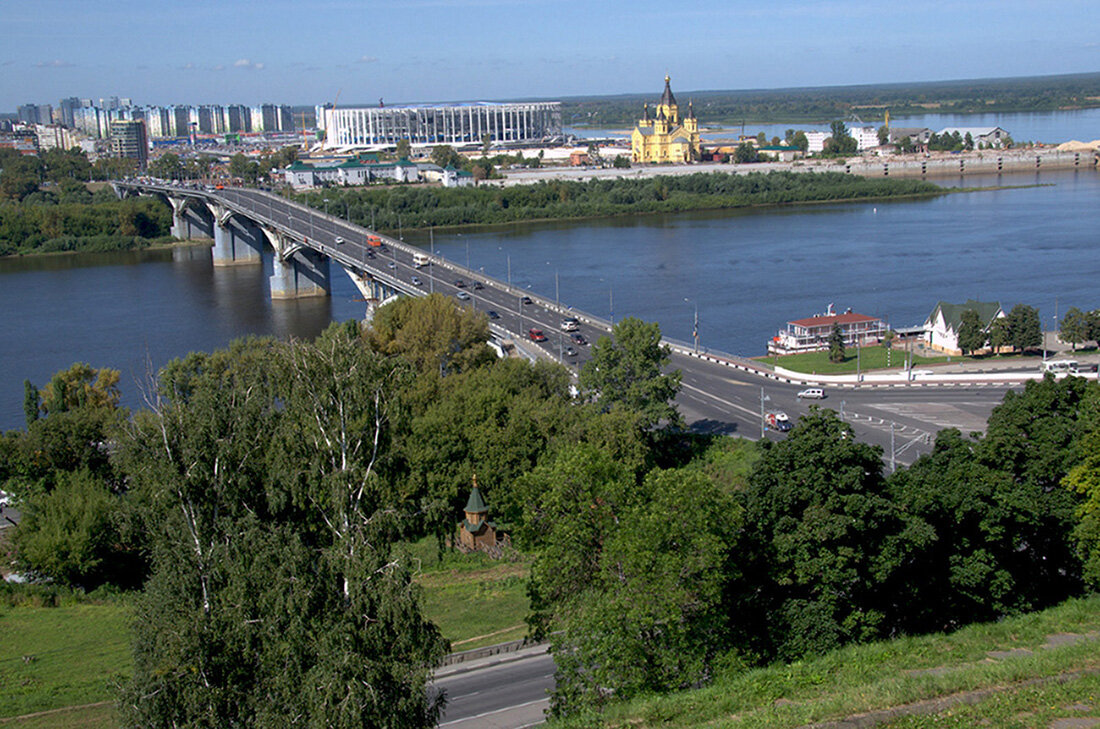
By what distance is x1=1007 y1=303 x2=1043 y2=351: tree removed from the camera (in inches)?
826

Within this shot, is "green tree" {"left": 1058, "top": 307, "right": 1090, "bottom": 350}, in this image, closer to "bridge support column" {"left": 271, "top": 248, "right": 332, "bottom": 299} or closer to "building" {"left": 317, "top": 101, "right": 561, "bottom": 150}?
"bridge support column" {"left": 271, "top": 248, "right": 332, "bottom": 299}

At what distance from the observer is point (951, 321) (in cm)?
2192

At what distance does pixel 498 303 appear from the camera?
26.2m

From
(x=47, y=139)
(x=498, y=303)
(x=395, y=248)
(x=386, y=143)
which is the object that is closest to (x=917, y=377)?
(x=498, y=303)

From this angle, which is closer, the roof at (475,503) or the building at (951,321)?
the roof at (475,503)

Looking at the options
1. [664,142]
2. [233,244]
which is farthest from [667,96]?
[233,244]

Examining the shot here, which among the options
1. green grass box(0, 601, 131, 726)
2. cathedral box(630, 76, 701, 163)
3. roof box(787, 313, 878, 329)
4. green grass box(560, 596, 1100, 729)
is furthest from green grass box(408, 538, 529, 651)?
cathedral box(630, 76, 701, 163)

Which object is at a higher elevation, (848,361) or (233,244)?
(233,244)

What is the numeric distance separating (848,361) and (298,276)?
19.9 m

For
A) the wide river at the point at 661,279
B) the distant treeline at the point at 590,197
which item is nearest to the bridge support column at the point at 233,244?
the wide river at the point at 661,279

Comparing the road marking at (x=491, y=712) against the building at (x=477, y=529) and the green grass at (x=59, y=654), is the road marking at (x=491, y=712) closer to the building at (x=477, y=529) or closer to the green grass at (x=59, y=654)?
the green grass at (x=59, y=654)

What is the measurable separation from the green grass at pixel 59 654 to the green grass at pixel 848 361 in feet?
45.4

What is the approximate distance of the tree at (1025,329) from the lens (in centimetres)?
2097

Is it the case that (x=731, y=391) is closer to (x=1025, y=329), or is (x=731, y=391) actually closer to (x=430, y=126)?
(x=1025, y=329)
